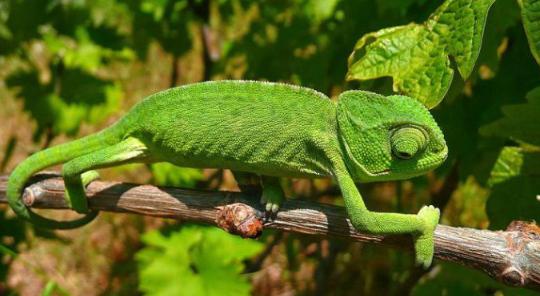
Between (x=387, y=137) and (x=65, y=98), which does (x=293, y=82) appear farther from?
(x=387, y=137)

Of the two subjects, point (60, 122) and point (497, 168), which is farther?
point (60, 122)

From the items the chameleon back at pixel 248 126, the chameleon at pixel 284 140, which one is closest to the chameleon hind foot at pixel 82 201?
the chameleon at pixel 284 140

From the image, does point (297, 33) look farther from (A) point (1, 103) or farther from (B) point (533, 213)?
(A) point (1, 103)

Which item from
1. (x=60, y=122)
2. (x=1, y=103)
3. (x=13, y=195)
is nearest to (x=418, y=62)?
(x=13, y=195)

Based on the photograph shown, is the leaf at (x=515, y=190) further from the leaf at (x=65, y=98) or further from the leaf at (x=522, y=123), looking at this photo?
the leaf at (x=65, y=98)

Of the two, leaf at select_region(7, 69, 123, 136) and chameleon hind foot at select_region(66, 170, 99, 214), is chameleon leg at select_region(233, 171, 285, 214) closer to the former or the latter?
chameleon hind foot at select_region(66, 170, 99, 214)
